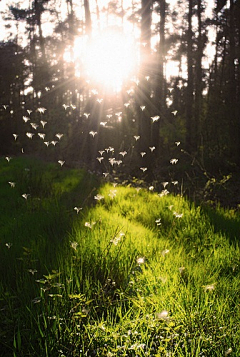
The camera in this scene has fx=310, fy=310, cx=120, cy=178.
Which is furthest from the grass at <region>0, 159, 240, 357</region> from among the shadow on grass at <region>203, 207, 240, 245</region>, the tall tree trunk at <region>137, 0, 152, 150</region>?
the tall tree trunk at <region>137, 0, 152, 150</region>

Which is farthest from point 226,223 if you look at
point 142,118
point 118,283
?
point 142,118

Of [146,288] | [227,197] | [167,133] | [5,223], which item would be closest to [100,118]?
[167,133]

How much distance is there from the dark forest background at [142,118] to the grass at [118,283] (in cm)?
110

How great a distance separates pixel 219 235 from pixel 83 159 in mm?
12649

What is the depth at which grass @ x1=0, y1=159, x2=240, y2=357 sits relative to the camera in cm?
195

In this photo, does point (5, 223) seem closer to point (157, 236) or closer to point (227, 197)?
point (157, 236)

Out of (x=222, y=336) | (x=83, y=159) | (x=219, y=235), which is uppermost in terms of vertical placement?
(x=222, y=336)

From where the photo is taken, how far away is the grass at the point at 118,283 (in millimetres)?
1946

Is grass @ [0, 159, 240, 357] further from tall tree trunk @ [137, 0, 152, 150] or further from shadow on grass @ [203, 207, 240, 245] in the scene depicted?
tall tree trunk @ [137, 0, 152, 150]

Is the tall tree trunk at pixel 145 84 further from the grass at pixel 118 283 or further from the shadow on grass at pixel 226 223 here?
the shadow on grass at pixel 226 223

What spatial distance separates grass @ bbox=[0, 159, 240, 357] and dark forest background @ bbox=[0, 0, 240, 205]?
1.10m

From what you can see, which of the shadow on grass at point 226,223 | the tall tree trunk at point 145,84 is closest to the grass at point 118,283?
the shadow on grass at point 226,223

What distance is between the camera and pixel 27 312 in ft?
7.20

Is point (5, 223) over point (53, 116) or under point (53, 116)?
under
